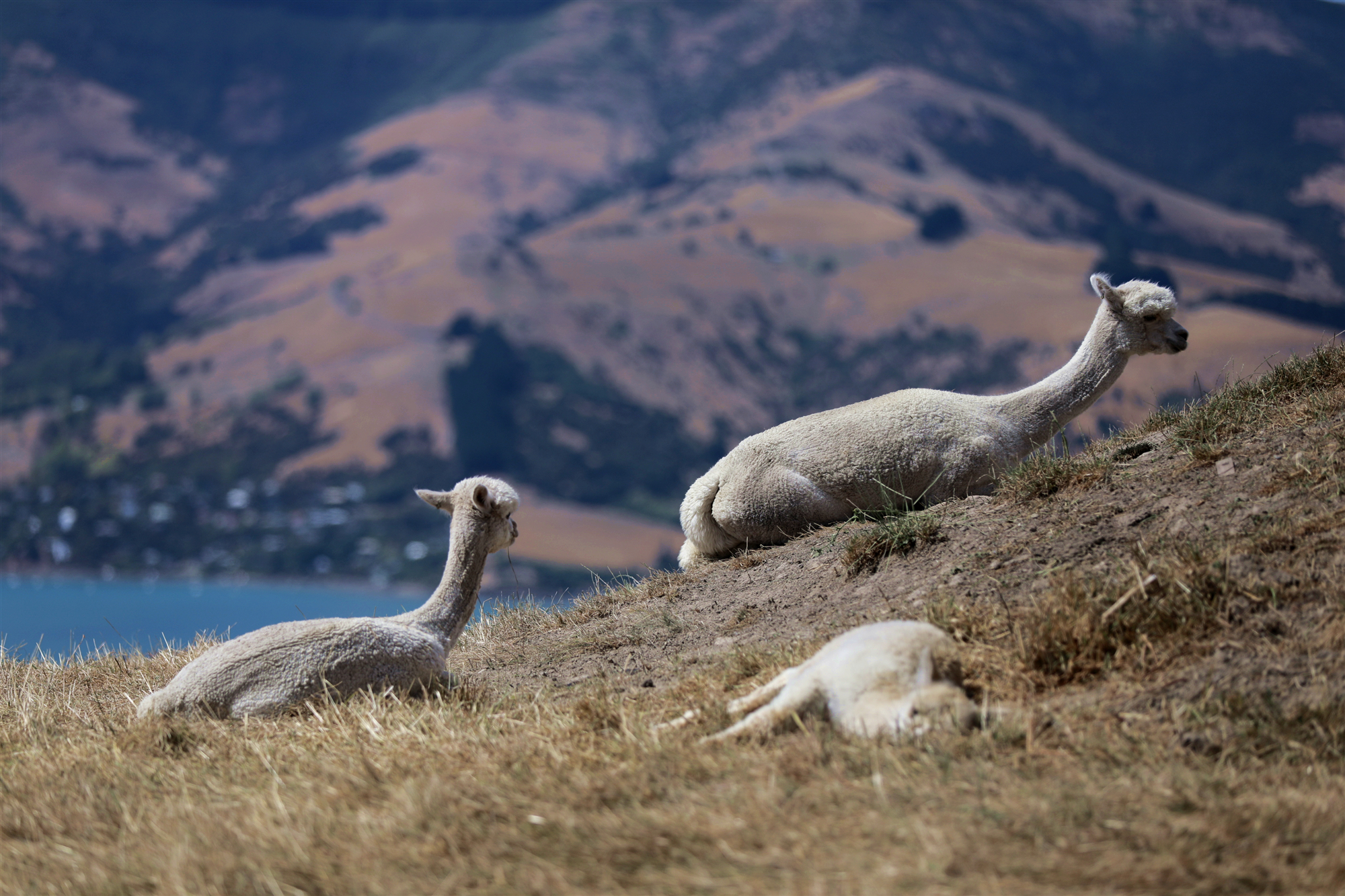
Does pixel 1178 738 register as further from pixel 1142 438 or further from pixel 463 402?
pixel 463 402

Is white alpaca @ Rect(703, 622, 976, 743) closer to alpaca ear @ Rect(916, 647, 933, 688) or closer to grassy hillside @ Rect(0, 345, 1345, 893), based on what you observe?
alpaca ear @ Rect(916, 647, 933, 688)

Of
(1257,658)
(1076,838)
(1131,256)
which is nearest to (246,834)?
(1076,838)

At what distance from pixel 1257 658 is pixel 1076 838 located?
1692 millimetres

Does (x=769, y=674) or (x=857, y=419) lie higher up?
(x=857, y=419)


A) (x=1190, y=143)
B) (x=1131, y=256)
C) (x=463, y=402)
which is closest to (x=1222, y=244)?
(x=1131, y=256)

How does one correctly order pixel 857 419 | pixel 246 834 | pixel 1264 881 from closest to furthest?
pixel 1264 881
pixel 246 834
pixel 857 419

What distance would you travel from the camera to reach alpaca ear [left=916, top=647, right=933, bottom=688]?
4.92 m

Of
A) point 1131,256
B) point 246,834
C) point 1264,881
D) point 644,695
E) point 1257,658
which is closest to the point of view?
point 1264,881

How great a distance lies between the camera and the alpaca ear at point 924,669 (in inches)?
194

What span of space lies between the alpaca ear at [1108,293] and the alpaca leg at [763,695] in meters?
5.43

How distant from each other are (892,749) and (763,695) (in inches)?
33.3

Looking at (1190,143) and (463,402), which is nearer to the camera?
(463,402)

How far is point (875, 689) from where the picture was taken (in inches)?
193

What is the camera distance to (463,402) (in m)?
110
